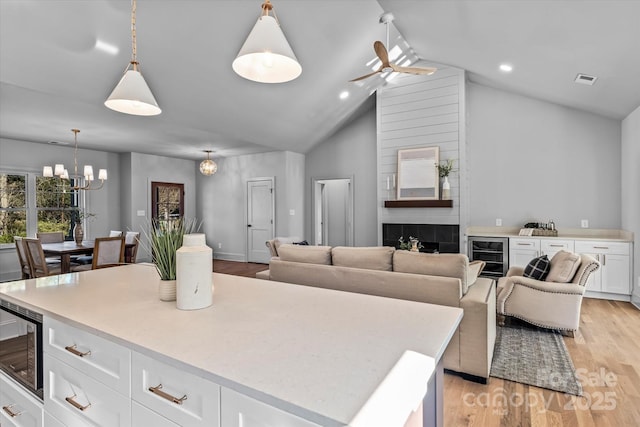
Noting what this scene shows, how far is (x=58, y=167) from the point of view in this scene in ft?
17.4

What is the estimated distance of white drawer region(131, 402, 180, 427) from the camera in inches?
38.5

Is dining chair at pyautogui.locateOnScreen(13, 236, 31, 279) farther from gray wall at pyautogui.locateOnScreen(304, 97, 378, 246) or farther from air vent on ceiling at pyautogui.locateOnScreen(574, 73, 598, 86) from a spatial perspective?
air vent on ceiling at pyautogui.locateOnScreen(574, 73, 598, 86)

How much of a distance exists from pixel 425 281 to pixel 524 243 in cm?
347

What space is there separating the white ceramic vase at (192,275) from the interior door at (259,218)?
6.34m

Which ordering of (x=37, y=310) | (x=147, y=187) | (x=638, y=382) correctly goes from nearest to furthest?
1. (x=37, y=310)
2. (x=638, y=382)
3. (x=147, y=187)

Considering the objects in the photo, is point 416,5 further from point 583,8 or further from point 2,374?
point 2,374

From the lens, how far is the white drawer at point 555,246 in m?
4.86

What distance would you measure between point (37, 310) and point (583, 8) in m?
4.27

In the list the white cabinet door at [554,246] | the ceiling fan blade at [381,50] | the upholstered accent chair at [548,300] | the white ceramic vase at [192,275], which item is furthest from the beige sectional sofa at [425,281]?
the white cabinet door at [554,246]

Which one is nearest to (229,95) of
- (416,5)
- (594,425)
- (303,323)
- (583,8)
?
(416,5)

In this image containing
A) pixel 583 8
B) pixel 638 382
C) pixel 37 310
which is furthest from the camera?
pixel 583 8

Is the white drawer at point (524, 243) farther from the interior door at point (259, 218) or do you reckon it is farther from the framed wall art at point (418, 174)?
the interior door at point (259, 218)

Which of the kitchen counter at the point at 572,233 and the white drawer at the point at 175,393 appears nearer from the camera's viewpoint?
the white drawer at the point at 175,393

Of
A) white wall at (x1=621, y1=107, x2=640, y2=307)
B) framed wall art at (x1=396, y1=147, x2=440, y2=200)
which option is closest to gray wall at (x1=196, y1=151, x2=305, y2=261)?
framed wall art at (x1=396, y1=147, x2=440, y2=200)
